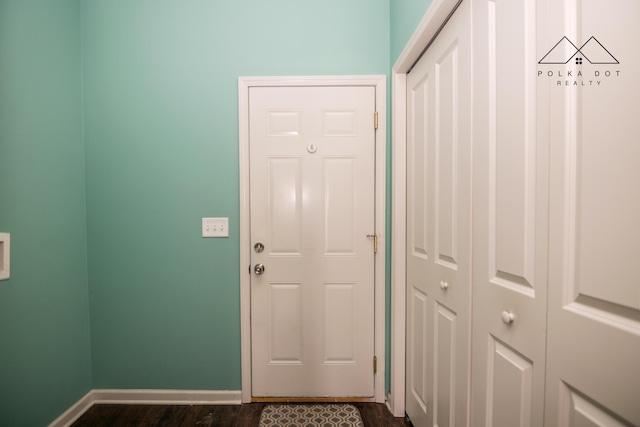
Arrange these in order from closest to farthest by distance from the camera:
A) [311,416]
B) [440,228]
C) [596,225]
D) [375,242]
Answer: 1. [596,225]
2. [440,228]
3. [311,416]
4. [375,242]

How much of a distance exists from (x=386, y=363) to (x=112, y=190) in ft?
6.90

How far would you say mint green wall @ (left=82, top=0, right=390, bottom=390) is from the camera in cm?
180

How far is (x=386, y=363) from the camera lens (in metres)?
1.81

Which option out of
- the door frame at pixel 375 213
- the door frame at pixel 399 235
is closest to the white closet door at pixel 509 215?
the door frame at pixel 399 235

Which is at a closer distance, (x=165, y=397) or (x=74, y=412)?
(x=74, y=412)

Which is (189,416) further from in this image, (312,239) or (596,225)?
(596,225)

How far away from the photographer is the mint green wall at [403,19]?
1353 mm

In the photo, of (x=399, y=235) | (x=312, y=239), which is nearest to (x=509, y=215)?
(x=399, y=235)

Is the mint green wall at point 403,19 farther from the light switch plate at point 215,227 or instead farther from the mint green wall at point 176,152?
the light switch plate at point 215,227

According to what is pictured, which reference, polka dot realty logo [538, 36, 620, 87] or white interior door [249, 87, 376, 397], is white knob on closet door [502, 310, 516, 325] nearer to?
polka dot realty logo [538, 36, 620, 87]

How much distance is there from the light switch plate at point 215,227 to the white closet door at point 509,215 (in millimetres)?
1421

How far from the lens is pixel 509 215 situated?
87cm

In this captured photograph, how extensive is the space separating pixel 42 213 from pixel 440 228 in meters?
2.11

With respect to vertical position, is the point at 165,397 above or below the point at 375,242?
below
